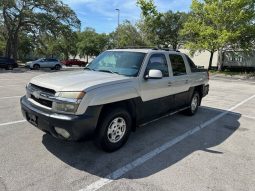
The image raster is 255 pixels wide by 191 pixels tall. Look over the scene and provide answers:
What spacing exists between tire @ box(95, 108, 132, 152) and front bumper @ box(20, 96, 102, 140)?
8.0 inches

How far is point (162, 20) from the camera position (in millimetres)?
45281

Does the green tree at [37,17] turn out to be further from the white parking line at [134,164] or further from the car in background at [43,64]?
the white parking line at [134,164]

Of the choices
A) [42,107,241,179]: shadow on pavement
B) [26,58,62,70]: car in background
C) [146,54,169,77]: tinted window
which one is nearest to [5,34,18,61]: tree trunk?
[26,58,62,70]: car in background

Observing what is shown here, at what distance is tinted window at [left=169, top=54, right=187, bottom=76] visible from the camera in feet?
20.5

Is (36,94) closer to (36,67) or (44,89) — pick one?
(44,89)

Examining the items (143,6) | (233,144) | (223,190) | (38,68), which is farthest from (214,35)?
(223,190)

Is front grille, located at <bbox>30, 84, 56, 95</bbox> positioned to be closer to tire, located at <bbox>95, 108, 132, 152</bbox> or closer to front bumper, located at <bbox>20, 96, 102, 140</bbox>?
front bumper, located at <bbox>20, 96, 102, 140</bbox>

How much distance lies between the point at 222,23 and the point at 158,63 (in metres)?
28.1

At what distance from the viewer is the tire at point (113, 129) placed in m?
4.36

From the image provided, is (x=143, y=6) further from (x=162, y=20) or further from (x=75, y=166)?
(x=75, y=166)

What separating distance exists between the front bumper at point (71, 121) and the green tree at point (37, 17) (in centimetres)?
3178

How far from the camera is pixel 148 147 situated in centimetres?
504

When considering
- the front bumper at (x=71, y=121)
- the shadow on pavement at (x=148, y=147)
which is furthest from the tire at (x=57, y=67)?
the front bumper at (x=71, y=121)

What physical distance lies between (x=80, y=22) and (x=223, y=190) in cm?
3564
